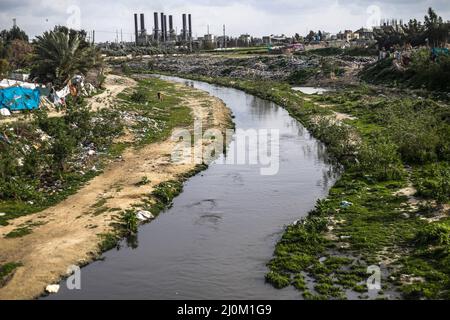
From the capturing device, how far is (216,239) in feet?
47.9

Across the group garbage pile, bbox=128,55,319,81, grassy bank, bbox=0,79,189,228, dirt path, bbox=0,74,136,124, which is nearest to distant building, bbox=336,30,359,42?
garbage pile, bbox=128,55,319,81

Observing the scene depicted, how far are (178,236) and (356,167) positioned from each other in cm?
880

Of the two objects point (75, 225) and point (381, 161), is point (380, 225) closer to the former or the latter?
point (381, 161)

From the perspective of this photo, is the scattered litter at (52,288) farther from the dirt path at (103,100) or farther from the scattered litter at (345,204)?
the dirt path at (103,100)

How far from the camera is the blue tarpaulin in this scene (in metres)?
27.3

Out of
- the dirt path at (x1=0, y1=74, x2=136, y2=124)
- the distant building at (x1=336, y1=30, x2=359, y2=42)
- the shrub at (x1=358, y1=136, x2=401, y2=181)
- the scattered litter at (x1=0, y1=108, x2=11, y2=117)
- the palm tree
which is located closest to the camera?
the shrub at (x1=358, y1=136, x2=401, y2=181)

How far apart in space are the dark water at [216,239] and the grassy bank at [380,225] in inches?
29.2

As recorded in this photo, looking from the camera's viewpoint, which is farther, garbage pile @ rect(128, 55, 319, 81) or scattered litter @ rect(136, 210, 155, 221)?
garbage pile @ rect(128, 55, 319, 81)

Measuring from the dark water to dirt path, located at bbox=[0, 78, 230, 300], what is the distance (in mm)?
653

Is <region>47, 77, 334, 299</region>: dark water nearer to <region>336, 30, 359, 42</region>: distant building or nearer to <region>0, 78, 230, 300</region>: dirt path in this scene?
<region>0, 78, 230, 300</region>: dirt path

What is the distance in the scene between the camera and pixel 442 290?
10648 millimetres

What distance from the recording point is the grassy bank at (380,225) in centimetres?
1146

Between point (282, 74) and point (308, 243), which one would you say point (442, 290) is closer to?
point (308, 243)

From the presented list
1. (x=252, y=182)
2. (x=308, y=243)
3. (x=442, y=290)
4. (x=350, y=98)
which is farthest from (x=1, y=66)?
(x=350, y=98)
